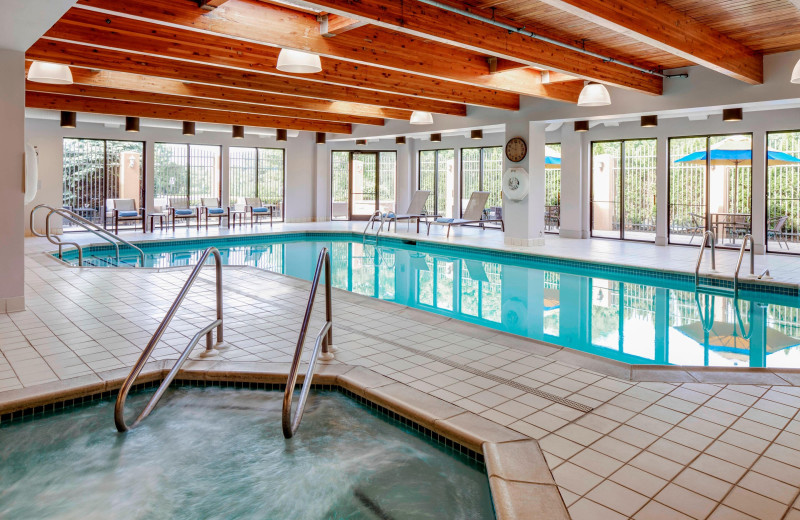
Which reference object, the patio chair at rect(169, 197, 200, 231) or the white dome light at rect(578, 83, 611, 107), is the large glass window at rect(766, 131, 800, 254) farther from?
the patio chair at rect(169, 197, 200, 231)

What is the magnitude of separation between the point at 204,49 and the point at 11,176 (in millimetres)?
2433

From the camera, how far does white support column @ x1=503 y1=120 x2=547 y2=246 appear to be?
1062 centimetres

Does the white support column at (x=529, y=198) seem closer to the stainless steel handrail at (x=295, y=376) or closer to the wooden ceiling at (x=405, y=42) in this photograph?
A: the wooden ceiling at (x=405, y=42)

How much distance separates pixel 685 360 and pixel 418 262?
5.90 meters

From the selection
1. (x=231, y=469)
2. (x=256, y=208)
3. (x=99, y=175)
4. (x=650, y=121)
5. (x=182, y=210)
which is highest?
(x=650, y=121)

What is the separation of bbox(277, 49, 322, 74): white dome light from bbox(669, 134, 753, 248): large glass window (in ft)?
27.7

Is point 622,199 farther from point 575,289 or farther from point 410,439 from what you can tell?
point 410,439

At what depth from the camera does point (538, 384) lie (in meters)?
3.42

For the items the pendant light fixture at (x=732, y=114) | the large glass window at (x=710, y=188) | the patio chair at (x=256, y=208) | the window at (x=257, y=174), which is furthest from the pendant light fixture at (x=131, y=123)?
the large glass window at (x=710, y=188)

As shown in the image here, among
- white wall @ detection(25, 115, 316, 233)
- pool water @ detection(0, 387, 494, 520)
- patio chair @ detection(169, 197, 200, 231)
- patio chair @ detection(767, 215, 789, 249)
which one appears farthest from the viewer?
patio chair @ detection(169, 197, 200, 231)

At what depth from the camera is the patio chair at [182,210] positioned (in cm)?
1362

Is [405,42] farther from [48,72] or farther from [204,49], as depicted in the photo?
[48,72]

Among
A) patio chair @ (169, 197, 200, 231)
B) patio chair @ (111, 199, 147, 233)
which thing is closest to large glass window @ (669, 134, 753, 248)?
patio chair @ (169, 197, 200, 231)

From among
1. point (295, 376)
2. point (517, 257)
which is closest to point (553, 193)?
point (517, 257)
